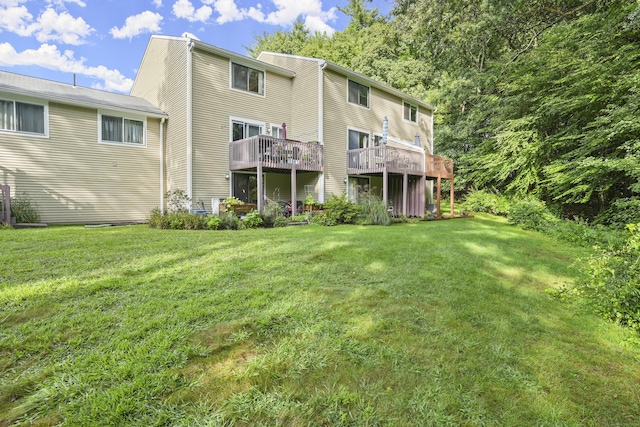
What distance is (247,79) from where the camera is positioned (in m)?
13.0

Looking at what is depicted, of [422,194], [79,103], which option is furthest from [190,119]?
[422,194]

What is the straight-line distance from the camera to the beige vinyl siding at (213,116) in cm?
1141

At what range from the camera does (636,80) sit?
9219mm

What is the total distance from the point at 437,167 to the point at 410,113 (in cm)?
510

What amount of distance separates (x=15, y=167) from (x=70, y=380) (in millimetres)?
11724

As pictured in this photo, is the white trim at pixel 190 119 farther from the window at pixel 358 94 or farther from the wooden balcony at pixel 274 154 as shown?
the window at pixel 358 94

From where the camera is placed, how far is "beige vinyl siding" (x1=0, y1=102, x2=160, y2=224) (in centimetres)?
1002

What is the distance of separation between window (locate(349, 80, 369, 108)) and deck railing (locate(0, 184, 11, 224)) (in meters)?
13.1

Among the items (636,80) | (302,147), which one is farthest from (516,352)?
(636,80)

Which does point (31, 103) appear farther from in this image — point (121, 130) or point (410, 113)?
point (410, 113)

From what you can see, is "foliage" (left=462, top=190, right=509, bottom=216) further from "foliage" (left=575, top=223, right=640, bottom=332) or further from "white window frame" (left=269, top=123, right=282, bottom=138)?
"foliage" (left=575, top=223, right=640, bottom=332)

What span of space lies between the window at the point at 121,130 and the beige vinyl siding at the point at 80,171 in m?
0.24

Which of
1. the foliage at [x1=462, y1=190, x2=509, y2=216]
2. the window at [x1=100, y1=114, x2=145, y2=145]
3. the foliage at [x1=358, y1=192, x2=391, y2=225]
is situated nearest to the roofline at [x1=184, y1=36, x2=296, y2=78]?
the window at [x1=100, y1=114, x2=145, y2=145]

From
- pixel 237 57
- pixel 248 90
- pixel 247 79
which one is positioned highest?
pixel 237 57
